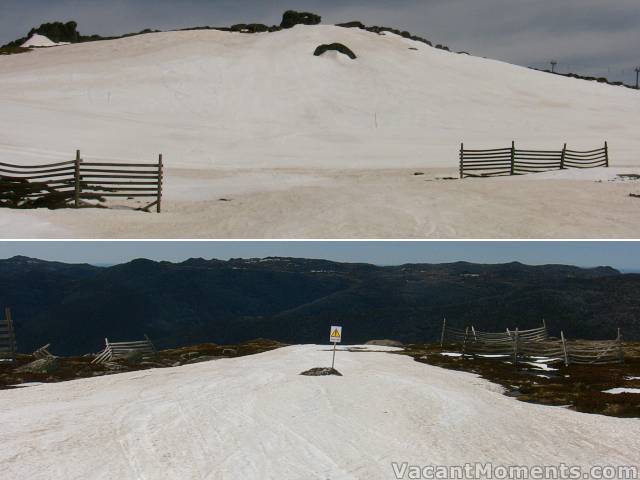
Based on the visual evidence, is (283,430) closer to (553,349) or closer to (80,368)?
(80,368)

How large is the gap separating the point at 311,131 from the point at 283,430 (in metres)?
Answer: 51.2

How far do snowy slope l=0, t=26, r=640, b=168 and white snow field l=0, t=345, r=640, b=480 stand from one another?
24.8 metres

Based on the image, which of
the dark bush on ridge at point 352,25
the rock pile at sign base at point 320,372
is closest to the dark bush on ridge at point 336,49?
the dark bush on ridge at point 352,25

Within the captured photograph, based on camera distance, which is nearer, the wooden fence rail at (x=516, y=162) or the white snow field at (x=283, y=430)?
the white snow field at (x=283, y=430)

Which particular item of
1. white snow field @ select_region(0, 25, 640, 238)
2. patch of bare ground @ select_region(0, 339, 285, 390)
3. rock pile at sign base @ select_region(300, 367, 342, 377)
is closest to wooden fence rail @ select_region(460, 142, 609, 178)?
white snow field @ select_region(0, 25, 640, 238)

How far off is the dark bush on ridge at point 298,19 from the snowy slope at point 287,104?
13981 millimetres

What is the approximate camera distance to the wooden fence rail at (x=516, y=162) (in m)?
43.0

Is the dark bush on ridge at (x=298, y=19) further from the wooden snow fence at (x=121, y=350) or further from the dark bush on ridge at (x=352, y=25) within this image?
the wooden snow fence at (x=121, y=350)

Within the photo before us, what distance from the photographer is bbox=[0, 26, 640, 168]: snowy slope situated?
2056 inches

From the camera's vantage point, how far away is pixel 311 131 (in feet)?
208

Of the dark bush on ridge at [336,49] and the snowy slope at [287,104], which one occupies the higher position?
the dark bush on ridge at [336,49]

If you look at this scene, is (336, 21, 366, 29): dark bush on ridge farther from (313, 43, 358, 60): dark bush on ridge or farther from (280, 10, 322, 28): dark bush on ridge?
(313, 43, 358, 60): dark bush on ridge

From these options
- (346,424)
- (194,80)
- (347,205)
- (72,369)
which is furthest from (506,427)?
(194,80)

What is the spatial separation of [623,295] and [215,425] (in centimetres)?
14882
